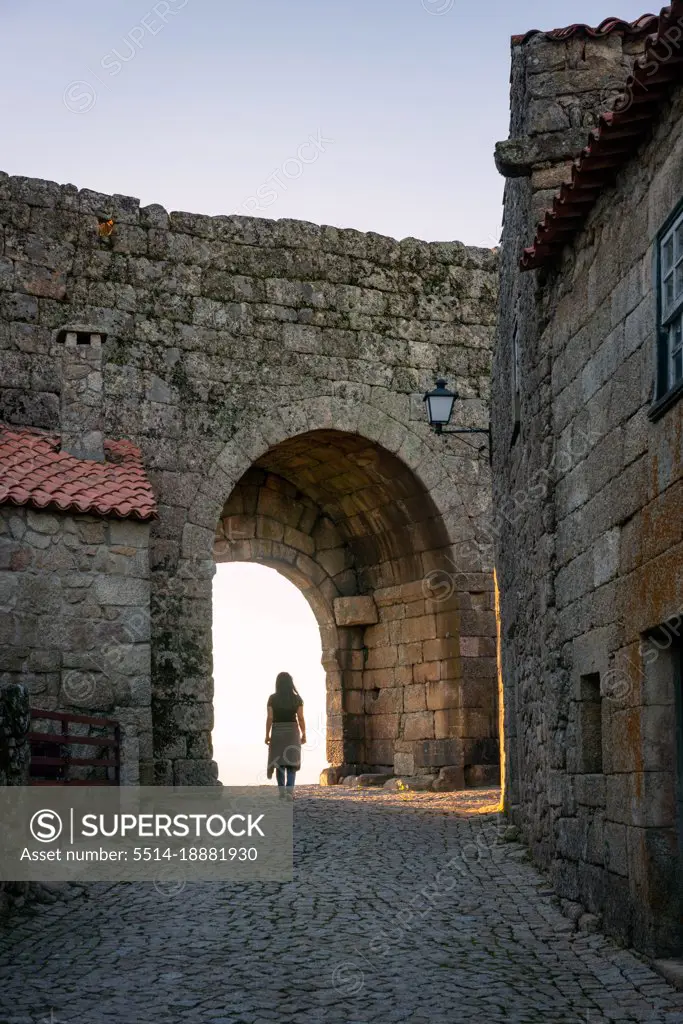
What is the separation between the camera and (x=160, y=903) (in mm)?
8023

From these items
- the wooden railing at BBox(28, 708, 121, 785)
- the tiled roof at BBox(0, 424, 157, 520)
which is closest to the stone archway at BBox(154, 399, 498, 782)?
the tiled roof at BBox(0, 424, 157, 520)

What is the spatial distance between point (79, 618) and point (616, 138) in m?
5.88

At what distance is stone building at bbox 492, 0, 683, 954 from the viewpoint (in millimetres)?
6219

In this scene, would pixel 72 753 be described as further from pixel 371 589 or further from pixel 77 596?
pixel 371 589

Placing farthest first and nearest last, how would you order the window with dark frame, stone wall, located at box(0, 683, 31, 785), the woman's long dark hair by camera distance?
the woman's long dark hair < stone wall, located at box(0, 683, 31, 785) < the window with dark frame

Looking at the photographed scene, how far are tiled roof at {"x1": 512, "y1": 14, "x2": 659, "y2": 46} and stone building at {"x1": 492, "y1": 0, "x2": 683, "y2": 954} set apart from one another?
13mm

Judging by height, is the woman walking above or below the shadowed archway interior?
below

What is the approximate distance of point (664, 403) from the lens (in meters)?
6.10

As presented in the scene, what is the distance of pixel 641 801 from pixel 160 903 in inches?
121

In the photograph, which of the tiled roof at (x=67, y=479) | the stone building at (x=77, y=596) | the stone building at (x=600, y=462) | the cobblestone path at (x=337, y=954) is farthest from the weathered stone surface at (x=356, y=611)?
the cobblestone path at (x=337, y=954)

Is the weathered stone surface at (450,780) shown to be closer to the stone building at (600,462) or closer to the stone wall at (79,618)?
the stone building at (600,462)

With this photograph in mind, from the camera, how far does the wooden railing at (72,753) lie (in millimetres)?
9523

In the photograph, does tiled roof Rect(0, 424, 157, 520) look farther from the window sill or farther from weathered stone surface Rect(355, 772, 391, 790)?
the window sill

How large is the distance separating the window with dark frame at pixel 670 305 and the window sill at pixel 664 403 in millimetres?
26
